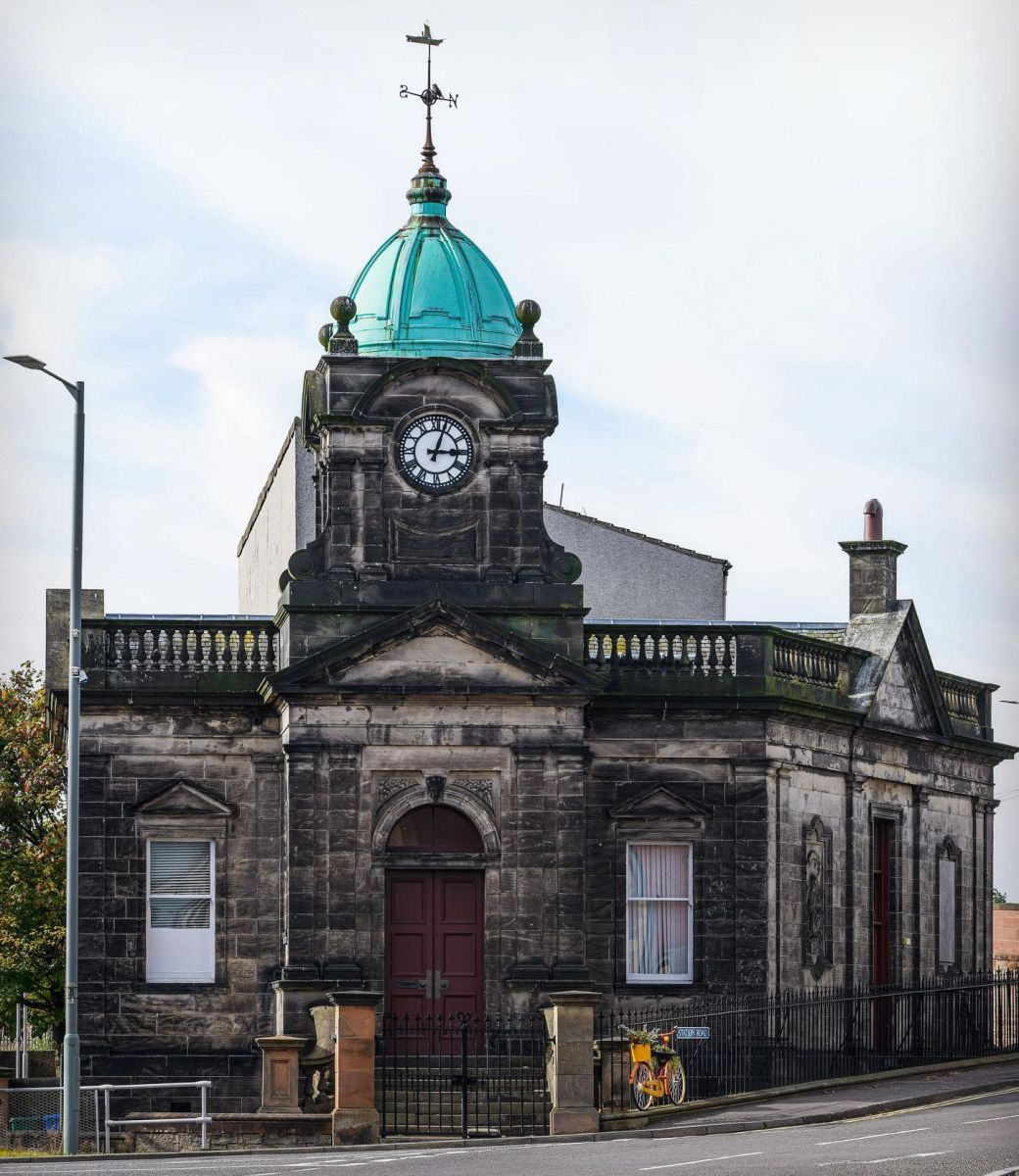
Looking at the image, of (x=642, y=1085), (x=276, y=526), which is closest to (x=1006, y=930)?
(x=276, y=526)

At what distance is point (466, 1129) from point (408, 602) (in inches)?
307

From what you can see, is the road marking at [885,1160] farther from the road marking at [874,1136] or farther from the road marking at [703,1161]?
the road marking at [874,1136]

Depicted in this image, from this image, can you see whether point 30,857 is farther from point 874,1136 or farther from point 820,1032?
point 874,1136

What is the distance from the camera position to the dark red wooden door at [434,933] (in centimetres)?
3378

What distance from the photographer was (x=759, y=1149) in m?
25.4

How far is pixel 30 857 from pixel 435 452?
1234 cm

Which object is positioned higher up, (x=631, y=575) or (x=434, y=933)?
(x=631, y=575)

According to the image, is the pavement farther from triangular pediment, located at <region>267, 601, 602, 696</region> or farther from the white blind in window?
the white blind in window

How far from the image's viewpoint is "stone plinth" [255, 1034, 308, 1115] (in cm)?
2964

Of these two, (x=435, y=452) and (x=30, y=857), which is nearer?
(x=435, y=452)

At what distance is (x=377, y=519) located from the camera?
112ft

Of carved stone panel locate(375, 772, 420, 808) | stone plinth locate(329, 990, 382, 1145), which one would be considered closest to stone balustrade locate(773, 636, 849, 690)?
carved stone panel locate(375, 772, 420, 808)

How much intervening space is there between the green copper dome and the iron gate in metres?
9.41

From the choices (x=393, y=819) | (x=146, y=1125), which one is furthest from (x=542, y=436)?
(x=146, y=1125)
